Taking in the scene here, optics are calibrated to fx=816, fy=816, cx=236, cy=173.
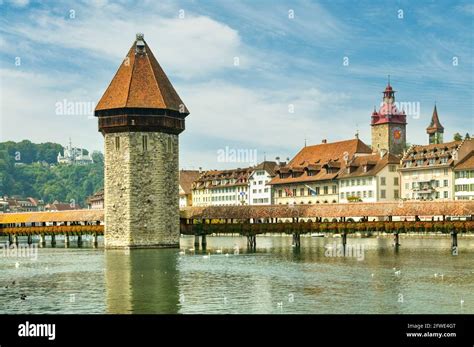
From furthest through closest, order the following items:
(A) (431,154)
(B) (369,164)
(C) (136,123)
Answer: (B) (369,164), (A) (431,154), (C) (136,123)

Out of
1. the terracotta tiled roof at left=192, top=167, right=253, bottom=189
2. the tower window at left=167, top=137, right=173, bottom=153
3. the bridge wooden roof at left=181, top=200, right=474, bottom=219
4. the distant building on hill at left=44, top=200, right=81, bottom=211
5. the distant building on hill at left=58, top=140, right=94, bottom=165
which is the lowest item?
the bridge wooden roof at left=181, top=200, right=474, bottom=219

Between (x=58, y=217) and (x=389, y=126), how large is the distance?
4690 cm

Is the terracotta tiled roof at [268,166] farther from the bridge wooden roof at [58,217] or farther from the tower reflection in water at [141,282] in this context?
the tower reflection in water at [141,282]

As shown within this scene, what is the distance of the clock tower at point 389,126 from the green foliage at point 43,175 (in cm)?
5057

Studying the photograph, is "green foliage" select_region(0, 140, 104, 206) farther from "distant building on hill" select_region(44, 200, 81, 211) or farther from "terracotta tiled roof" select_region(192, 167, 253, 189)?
"terracotta tiled roof" select_region(192, 167, 253, 189)

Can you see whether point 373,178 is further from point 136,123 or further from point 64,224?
point 136,123

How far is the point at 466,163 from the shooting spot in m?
73.6

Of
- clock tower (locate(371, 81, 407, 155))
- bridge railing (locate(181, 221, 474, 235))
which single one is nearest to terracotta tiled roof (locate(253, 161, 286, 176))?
clock tower (locate(371, 81, 407, 155))

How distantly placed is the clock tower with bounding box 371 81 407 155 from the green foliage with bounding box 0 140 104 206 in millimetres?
50570

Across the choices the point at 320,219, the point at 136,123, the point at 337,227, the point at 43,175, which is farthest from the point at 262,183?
the point at 136,123

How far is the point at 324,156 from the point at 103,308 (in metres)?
71.3

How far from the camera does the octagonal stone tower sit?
48.2 m

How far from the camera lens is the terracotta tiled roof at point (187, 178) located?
119188mm
